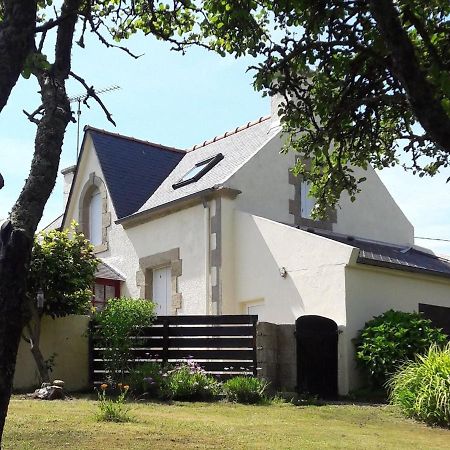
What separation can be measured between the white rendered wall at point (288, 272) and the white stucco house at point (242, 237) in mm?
26

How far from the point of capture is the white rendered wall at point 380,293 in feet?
53.6

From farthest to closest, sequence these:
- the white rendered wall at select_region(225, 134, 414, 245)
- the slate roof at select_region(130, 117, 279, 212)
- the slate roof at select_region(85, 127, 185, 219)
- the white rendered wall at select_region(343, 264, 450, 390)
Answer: the slate roof at select_region(85, 127, 185, 219)
the slate roof at select_region(130, 117, 279, 212)
the white rendered wall at select_region(225, 134, 414, 245)
the white rendered wall at select_region(343, 264, 450, 390)

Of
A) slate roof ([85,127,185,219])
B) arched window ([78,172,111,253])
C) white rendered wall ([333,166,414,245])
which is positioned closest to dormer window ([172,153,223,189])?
slate roof ([85,127,185,219])

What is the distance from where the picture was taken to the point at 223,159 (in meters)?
21.5

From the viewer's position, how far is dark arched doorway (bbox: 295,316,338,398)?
1530 cm

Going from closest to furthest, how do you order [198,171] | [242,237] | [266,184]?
[242,237], [266,184], [198,171]

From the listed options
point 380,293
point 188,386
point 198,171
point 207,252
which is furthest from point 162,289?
point 188,386

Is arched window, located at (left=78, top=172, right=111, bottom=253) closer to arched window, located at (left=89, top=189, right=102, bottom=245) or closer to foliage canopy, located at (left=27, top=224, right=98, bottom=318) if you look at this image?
arched window, located at (left=89, top=189, right=102, bottom=245)

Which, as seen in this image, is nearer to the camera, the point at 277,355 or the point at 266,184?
the point at 277,355

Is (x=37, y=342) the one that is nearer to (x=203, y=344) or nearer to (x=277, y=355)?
(x=203, y=344)

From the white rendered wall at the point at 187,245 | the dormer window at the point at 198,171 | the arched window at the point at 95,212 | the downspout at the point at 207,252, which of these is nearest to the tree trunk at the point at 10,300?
the downspout at the point at 207,252

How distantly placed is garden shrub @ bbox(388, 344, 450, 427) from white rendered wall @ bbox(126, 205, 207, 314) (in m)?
7.39

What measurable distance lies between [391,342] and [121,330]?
5.22m

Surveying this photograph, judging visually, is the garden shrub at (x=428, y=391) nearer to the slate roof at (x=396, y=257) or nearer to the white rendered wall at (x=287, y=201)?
the slate roof at (x=396, y=257)
